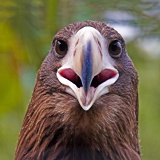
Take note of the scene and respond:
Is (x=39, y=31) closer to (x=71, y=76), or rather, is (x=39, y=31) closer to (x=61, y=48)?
(x=61, y=48)

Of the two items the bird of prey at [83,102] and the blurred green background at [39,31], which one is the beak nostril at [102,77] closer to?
the bird of prey at [83,102]

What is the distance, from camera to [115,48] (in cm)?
501

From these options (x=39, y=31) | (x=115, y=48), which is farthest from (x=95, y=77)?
(x=39, y=31)

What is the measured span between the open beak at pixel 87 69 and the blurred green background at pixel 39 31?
17.0 inches

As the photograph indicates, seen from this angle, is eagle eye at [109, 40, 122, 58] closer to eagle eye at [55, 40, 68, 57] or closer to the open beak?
the open beak

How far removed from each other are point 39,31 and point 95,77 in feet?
2.67

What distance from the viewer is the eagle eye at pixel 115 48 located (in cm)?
497

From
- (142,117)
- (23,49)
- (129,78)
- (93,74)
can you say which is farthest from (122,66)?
(142,117)

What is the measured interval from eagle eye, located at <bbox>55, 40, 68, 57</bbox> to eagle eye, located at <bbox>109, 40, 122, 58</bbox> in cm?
19

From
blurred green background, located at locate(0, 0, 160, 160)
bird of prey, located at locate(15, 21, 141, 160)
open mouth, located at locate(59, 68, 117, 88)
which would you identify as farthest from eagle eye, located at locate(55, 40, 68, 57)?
blurred green background, located at locate(0, 0, 160, 160)

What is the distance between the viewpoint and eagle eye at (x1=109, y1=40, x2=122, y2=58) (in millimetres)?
4973

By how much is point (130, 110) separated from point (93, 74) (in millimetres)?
516

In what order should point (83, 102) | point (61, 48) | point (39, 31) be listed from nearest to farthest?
1. point (83, 102)
2. point (61, 48)
3. point (39, 31)

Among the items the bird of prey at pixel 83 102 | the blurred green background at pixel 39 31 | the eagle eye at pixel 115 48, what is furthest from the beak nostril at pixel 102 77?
the blurred green background at pixel 39 31
